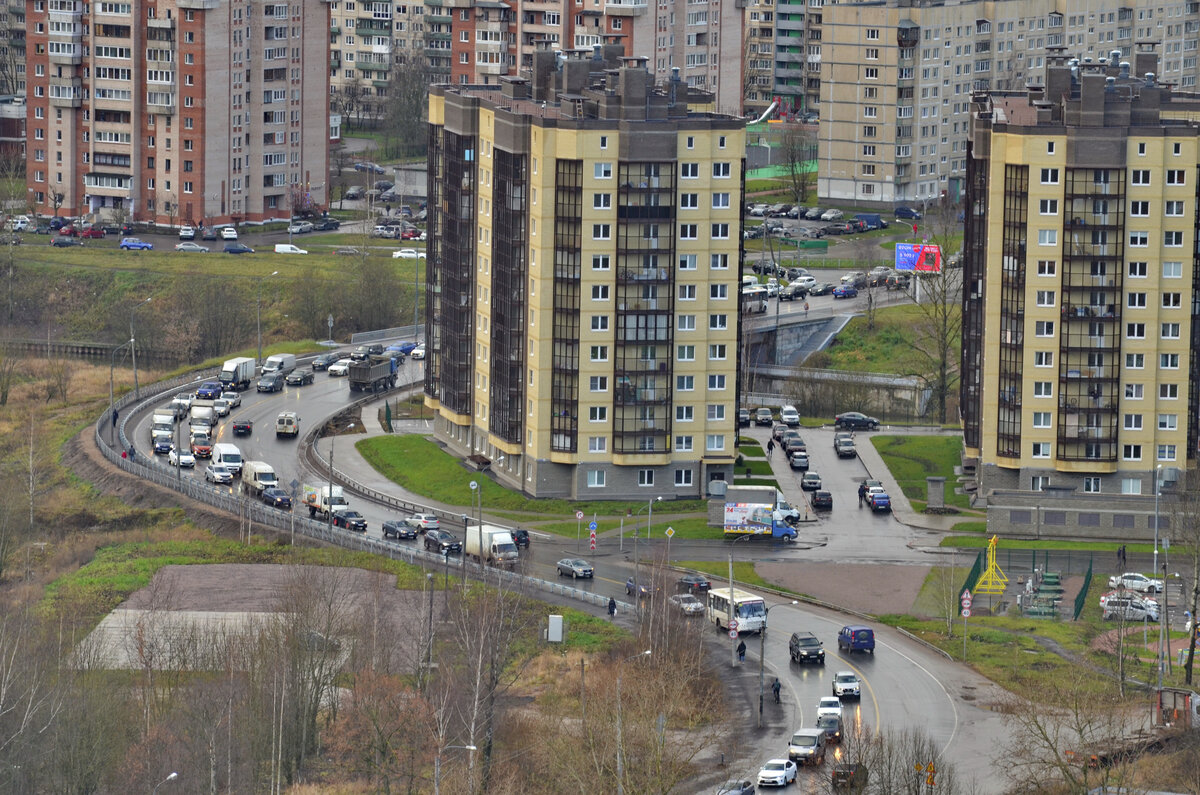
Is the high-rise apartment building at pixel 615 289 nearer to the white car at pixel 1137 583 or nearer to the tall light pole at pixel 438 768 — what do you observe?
the white car at pixel 1137 583

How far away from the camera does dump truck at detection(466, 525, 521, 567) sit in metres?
140

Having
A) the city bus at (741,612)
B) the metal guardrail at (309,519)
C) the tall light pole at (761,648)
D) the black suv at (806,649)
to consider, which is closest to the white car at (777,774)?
the tall light pole at (761,648)

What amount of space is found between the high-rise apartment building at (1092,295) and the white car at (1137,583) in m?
9.28

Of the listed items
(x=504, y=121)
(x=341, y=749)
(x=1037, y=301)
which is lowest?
(x=341, y=749)

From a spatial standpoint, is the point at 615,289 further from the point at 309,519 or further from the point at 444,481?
the point at 309,519

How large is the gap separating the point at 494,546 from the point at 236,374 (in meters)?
51.4

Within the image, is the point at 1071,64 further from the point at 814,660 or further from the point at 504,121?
the point at 814,660


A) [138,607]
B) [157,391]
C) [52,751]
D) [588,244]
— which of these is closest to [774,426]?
[588,244]

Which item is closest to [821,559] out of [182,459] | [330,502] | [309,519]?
[330,502]

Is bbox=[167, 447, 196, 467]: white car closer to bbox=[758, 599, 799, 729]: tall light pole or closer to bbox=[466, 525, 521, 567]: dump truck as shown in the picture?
bbox=[466, 525, 521, 567]: dump truck

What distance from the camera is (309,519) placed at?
151m

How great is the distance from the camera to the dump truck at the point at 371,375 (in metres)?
186

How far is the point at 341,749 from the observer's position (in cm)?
11219

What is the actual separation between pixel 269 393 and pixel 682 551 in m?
50.3
